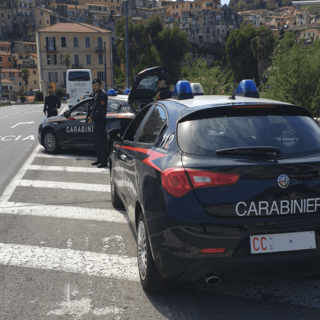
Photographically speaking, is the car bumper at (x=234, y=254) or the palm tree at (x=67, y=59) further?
the palm tree at (x=67, y=59)

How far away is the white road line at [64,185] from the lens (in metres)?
7.41

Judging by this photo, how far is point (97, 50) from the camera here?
80.3 meters

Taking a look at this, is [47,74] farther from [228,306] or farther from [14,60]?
[228,306]

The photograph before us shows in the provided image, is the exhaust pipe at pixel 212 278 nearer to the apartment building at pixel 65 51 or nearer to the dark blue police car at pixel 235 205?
the dark blue police car at pixel 235 205

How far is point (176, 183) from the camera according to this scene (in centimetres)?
296

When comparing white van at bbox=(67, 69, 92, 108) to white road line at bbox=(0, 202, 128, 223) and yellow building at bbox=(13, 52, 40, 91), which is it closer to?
white road line at bbox=(0, 202, 128, 223)

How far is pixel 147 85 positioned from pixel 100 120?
4.25 ft

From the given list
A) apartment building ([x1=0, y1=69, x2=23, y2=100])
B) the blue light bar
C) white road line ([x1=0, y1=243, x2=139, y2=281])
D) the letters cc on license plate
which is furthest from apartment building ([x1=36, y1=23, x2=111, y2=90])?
the letters cc on license plate

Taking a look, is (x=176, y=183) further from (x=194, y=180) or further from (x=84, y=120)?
(x=84, y=120)

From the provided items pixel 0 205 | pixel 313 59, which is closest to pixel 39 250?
pixel 0 205

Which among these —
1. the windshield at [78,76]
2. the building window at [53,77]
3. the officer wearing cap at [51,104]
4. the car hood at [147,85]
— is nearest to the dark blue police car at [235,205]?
the car hood at [147,85]

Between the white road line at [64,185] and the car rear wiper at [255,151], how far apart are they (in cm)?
451

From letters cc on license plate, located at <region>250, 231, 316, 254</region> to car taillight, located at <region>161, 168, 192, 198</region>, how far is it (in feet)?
1.79

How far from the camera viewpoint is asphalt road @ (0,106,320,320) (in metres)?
3.19
